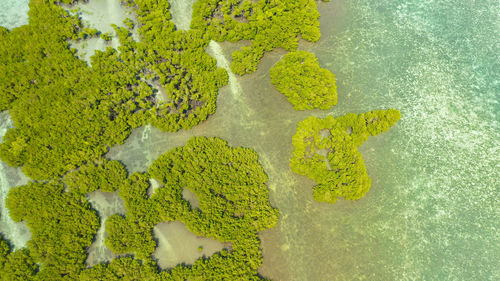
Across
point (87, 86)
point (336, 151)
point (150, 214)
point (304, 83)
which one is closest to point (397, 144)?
point (336, 151)

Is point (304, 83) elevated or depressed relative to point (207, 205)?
elevated

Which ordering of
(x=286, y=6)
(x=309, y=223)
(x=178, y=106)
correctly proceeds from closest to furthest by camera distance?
(x=309, y=223) → (x=178, y=106) → (x=286, y=6)

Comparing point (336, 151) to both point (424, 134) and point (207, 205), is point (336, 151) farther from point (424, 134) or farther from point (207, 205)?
point (207, 205)

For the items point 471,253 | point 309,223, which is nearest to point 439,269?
point 471,253

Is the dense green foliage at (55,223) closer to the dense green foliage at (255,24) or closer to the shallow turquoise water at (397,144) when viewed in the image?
the shallow turquoise water at (397,144)

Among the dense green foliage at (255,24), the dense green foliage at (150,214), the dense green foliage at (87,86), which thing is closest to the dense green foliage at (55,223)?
the dense green foliage at (150,214)

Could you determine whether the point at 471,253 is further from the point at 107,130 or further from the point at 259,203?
the point at 107,130

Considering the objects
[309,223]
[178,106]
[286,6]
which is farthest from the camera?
[286,6]
